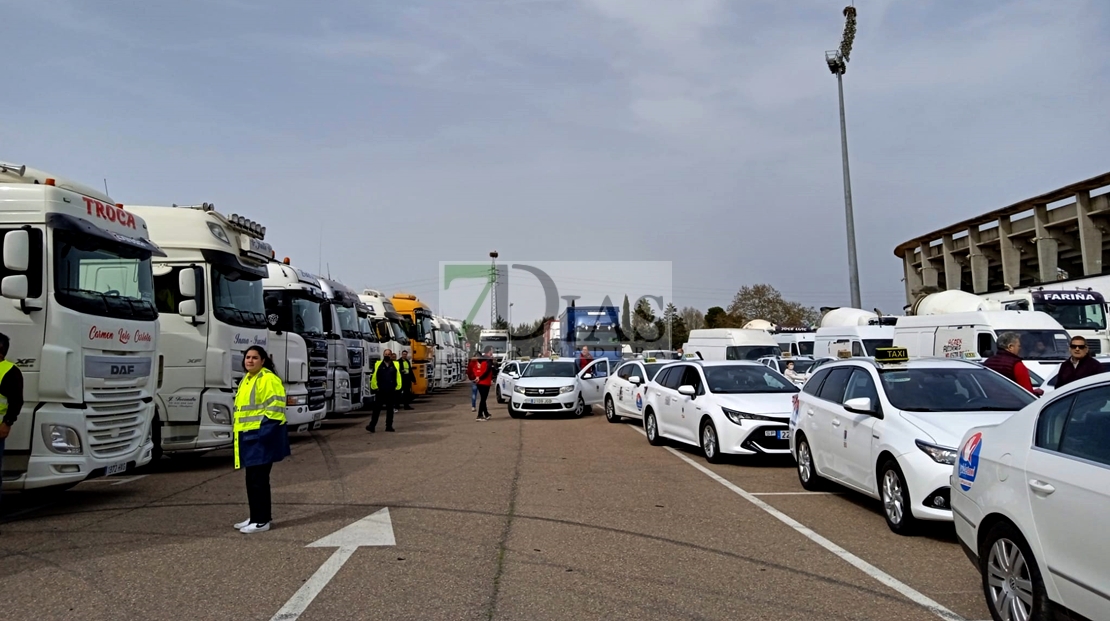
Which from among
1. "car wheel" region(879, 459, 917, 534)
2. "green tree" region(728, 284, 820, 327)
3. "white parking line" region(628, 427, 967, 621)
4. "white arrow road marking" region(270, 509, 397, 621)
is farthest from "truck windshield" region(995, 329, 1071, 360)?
"green tree" region(728, 284, 820, 327)

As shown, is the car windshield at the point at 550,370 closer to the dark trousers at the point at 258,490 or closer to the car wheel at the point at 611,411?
the car wheel at the point at 611,411

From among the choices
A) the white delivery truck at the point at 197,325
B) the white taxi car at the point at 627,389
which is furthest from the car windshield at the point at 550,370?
the white delivery truck at the point at 197,325

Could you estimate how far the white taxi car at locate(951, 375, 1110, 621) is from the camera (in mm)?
4027

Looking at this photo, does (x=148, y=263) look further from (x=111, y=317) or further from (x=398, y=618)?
(x=398, y=618)

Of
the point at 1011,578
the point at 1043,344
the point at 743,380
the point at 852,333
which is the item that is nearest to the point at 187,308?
the point at 743,380

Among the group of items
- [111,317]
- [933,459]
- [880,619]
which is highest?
[111,317]

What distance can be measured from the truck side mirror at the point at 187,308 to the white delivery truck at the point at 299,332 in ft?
8.42

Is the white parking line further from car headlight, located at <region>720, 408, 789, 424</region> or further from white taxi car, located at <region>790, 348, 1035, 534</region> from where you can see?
car headlight, located at <region>720, 408, 789, 424</region>

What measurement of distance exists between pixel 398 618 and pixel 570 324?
36.0 metres

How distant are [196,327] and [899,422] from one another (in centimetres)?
910

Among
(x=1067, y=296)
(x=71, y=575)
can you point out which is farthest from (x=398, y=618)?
(x=1067, y=296)

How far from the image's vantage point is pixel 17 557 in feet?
22.6

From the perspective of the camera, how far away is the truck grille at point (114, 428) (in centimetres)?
899

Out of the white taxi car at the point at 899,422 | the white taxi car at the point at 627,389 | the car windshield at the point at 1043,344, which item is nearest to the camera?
the white taxi car at the point at 899,422
